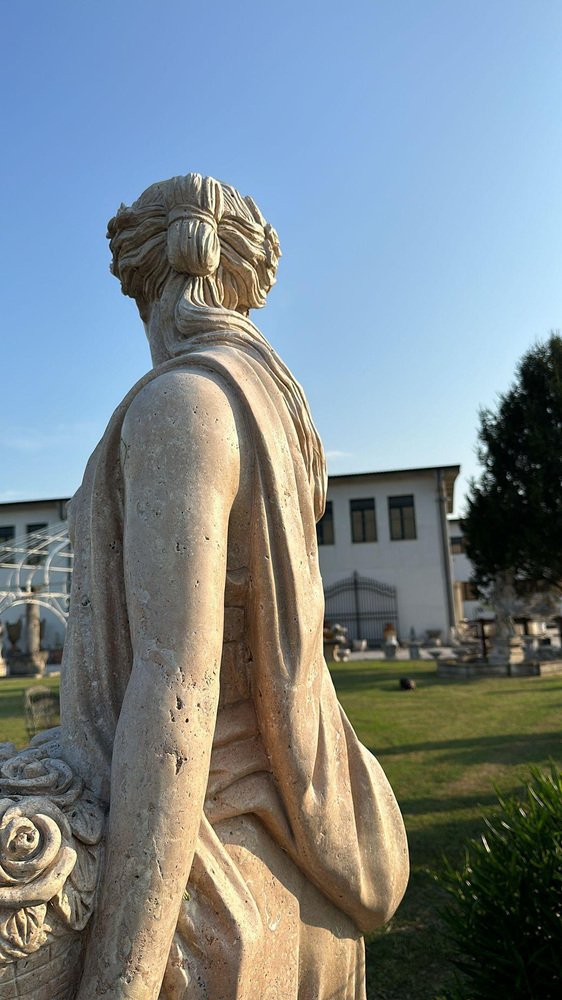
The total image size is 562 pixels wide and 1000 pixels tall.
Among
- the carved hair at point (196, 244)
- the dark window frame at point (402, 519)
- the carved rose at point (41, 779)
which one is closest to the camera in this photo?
the carved rose at point (41, 779)

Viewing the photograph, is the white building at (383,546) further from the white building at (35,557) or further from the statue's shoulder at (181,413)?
the statue's shoulder at (181,413)

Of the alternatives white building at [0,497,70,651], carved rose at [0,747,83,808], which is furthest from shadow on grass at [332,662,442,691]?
carved rose at [0,747,83,808]

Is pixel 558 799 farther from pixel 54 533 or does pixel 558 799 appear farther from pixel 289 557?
pixel 54 533

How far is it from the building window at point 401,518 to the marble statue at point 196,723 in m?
30.2

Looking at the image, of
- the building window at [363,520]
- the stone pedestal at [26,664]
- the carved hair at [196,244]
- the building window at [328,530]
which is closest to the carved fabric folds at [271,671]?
the carved hair at [196,244]

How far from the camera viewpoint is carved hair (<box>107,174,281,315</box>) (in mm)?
1602

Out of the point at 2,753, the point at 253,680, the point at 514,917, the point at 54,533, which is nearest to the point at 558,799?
the point at 514,917

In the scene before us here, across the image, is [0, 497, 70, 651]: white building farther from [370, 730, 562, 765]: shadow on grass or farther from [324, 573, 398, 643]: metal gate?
[370, 730, 562, 765]: shadow on grass

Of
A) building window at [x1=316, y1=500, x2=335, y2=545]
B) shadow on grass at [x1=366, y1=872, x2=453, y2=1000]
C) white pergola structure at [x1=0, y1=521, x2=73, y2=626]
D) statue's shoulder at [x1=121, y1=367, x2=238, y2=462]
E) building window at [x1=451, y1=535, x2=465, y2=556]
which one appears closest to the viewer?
statue's shoulder at [x1=121, y1=367, x2=238, y2=462]

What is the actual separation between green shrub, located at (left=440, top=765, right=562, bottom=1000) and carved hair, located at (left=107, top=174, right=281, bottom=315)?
289 cm

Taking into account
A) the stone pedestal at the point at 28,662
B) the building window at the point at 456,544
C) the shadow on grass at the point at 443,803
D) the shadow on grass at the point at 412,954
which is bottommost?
→ the shadow on grass at the point at 412,954

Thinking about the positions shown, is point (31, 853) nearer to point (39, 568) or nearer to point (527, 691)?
point (527, 691)

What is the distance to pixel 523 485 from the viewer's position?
70.5 feet

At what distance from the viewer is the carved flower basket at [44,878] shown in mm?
1005
